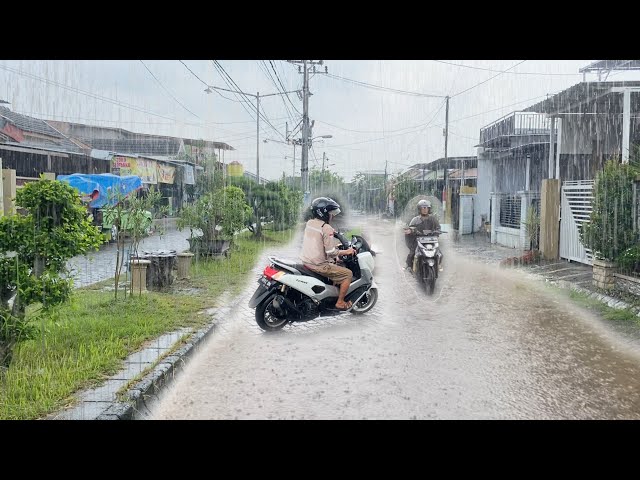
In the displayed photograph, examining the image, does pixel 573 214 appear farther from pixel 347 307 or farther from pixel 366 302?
pixel 347 307

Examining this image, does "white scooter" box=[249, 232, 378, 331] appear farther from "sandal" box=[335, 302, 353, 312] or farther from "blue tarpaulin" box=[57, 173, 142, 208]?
"blue tarpaulin" box=[57, 173, 142, 208]

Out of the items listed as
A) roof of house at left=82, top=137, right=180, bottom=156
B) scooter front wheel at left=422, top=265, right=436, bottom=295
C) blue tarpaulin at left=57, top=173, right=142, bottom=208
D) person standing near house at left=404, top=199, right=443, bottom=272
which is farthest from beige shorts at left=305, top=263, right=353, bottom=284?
blue tarpaulin at left=57, top=173, right=142, bottom=208

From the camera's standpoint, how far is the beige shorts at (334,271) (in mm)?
3701

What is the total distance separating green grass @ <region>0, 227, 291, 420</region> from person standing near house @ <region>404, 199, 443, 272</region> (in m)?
0.92

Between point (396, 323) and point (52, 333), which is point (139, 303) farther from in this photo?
point (396, 323)

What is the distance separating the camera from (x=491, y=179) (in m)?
6.22

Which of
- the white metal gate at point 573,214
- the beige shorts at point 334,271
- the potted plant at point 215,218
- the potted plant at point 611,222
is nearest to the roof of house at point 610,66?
the potted plant at point 611,222

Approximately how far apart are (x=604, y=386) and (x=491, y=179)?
9.89 ft

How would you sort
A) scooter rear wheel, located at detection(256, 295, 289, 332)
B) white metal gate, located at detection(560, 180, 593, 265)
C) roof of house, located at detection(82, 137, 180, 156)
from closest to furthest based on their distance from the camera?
scooter rear wheel, located at detection(256, 295, 289, 332) → roof of house, located at detection(82, 137, 180, 156) → white metal gate, located at detection(560, 180, 593, 265)

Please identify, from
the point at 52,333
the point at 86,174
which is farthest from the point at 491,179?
the point at 52,333

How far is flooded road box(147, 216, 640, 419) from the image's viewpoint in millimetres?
3322

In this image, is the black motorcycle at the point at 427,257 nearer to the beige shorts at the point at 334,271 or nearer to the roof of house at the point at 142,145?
the beige shorts at the point at 334,271

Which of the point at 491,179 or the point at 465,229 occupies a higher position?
the point at 491,179
